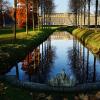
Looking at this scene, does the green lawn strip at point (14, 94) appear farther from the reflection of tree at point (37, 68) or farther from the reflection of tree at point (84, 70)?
the reflection of tree at point (84, 70)

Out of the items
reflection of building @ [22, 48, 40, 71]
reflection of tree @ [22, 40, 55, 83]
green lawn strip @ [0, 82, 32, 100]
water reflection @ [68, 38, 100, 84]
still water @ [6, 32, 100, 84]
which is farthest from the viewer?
reflection of building @ [22, 48, 40, 71]

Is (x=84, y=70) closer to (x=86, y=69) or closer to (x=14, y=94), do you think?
(x=86, y=69)

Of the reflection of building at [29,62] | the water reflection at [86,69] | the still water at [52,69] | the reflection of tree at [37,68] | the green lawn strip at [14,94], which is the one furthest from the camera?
the reflection of building at [29,62]

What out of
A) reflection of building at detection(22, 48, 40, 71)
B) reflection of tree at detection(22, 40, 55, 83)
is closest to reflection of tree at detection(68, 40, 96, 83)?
reflection of tree at detection(22, 40, 55, 83)

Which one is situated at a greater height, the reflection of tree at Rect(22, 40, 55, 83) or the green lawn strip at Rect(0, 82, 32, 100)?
the green lawn strip at Rect(0, 82, 32, 100)

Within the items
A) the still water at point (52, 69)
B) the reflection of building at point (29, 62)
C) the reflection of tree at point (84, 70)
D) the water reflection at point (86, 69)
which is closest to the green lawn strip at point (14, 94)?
the still water at point (52, 69)

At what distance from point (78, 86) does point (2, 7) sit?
323 feet

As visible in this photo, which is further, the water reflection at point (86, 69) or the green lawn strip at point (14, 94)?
the water reflection at point (86, 69)

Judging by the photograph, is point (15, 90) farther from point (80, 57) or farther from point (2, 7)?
point (2, 7)

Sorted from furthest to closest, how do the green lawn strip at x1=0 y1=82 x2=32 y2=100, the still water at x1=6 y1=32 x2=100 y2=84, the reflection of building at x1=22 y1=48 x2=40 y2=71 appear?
the reflection of building at x1=22 y1=48 x2=40 y2=71, the still water at x1=6 y1=32 x2=100 y2=84, the green lawn strip at x1=0 y1=82 x2=32 y2=100

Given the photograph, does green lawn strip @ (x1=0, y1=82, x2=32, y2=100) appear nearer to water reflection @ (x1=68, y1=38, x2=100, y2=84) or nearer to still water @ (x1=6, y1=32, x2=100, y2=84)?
still water @ (x1=6, y1=32, x2=100, y2=84)

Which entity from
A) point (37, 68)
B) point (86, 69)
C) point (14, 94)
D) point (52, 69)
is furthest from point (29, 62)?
point (14, 94)

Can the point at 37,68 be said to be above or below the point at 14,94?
below

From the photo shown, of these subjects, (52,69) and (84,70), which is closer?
(84,70)
